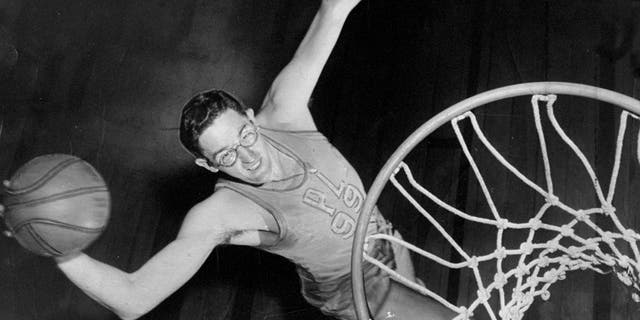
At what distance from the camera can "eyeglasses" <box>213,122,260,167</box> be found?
4.98 ft

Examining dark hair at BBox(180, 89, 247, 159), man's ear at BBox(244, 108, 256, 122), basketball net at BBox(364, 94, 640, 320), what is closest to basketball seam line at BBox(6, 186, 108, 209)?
dark hair at BBox(180, 89, 247, 159)

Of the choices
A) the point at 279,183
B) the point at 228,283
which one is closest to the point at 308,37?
the point at 279,183

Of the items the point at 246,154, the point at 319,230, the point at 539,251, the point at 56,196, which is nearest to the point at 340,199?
the point at 319,230

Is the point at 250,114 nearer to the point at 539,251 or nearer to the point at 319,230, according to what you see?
the point at 319,230

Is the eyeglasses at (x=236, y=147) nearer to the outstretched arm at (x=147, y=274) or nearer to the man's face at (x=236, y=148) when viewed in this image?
the man's face at (x=236, y=148)

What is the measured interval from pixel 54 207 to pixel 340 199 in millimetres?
598

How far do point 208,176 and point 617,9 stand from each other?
1.10 meters

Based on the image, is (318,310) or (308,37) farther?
(308,37)

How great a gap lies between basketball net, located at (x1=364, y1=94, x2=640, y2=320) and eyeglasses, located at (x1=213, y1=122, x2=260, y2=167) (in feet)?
1.02

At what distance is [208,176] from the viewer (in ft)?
5.25

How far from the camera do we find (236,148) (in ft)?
4.99

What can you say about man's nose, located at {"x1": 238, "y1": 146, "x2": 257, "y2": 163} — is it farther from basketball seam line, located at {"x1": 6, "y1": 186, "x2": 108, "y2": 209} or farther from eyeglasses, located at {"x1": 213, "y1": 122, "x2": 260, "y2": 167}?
basketball seam line, located at {"x1": 6, "y1": 186, "x2": 108, "y2": 209}

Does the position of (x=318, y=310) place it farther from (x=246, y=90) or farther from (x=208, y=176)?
(x=246, y=90)

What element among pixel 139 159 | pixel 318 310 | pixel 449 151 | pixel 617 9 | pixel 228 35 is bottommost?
pixel 318 310
